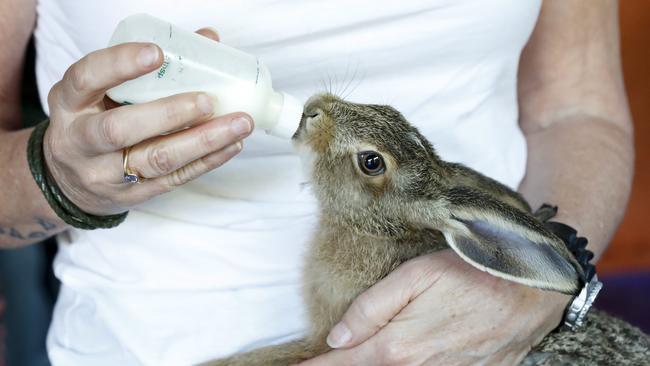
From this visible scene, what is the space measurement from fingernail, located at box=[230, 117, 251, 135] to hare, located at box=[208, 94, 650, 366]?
0.26m

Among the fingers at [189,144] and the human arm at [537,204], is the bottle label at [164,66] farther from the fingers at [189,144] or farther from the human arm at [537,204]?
the human arm at [537,204]

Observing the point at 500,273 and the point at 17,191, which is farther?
the point at 17,191

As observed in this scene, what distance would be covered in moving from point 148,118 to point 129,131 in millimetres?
30

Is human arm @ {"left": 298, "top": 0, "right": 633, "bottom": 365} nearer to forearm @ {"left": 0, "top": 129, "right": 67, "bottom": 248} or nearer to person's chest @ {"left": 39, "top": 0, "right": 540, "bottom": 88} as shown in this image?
person's chest @ {"left": 39, "top": 0, "right": 540, "bottom": 88}

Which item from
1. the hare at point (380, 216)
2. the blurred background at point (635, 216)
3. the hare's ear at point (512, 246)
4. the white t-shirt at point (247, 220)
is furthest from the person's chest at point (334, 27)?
the blurred background at point (635, 216)

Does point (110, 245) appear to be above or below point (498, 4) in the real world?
below

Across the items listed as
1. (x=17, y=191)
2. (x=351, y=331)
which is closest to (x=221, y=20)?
(x=17, y=191)

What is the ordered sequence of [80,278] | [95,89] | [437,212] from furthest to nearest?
[80,278] < [437,212] < [95,89]

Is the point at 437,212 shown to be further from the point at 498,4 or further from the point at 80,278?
the point at 80,278

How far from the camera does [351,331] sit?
3.96 ft

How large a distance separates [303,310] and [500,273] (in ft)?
1.54

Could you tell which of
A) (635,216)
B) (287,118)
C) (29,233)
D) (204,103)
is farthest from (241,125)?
(635,216)

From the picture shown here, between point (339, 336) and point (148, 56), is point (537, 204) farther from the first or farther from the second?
point (148, 56)

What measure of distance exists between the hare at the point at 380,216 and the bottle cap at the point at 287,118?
3.9 inches
